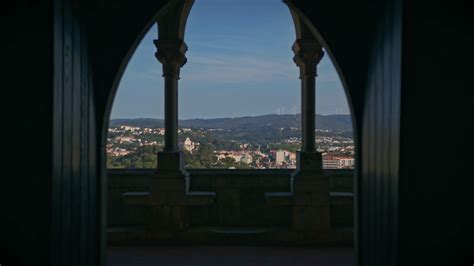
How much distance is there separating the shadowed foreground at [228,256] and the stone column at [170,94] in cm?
139

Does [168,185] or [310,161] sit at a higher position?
[310,161]

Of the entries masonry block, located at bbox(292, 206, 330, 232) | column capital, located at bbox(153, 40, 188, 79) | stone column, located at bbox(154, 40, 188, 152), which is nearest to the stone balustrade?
masonry block, located at bbox(292, 206, 330, 232)

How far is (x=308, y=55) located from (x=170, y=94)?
2.45 metres

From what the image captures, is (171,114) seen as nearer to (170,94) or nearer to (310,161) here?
(170,94)

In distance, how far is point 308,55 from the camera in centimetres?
744

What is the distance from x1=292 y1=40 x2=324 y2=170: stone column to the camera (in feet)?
24.3
